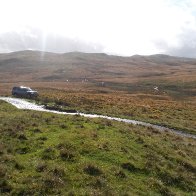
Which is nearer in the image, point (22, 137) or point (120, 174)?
point (120, 174)

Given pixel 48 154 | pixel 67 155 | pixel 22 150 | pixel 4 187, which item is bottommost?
pixel 4 187

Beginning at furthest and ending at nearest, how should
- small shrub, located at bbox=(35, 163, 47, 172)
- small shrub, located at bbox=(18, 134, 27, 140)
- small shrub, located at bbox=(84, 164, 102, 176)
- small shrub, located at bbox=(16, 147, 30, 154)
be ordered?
1. small shrub, located at bbox=(18, 134, 27, 140)
2. small shrub, located at bbox=(16, 147, 30, 154)
3. small shrub, located at bbox=(84, 164, 102, 176)
4. small shrub, located at bbox=(35, 163, 47, 172)

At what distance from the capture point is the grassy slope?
19.4 meters

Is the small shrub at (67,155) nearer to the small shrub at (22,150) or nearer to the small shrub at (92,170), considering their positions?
the small shrub at (92,170)

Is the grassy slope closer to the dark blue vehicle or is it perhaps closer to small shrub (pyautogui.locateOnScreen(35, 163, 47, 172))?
small shrub (pyautogui.locateOnScreen(35, 163, 47, 172))

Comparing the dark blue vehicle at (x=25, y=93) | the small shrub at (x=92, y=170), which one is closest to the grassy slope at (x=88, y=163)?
the small shrub at (x=92, y=170)

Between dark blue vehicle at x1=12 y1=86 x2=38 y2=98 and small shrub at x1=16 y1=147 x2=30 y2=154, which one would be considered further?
dark blue vehicle at x1=12 y1=86 x2=38 y2=98

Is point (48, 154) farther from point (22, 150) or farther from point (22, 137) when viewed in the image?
point (22, 137)

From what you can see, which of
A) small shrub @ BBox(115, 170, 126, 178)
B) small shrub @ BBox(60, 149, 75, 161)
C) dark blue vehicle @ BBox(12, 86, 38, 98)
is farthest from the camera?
dark blue vehicle @ BBox(12, 86, 38, 98)

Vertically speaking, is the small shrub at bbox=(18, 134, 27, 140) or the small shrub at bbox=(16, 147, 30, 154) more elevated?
the small shrub at bbox=(18, 134, 27, 140)

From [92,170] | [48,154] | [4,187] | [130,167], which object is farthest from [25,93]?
[4,187]

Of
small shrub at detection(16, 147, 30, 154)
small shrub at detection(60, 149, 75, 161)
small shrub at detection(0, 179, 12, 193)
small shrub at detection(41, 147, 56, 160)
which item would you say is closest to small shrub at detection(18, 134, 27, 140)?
small shrub at detection(16, 147, 30, 154)

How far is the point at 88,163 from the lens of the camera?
21844 mm

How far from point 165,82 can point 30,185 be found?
510 ft
